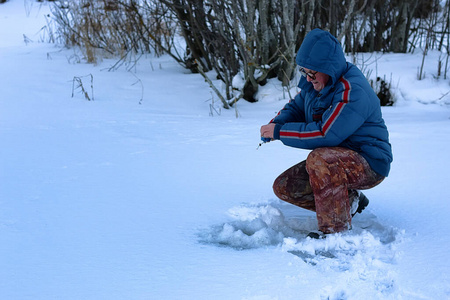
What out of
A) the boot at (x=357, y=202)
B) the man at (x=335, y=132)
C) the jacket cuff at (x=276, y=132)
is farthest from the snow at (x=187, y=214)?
the jacket cuff at (x=276, y=132)

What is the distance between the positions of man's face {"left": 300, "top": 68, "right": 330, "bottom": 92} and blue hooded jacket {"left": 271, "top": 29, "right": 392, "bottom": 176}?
0.02 metres

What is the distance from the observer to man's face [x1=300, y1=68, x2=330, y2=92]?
1.96 meters

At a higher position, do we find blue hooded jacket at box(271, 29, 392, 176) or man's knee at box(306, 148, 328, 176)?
blue hooded jacket at box(271, 29, 392, 176)

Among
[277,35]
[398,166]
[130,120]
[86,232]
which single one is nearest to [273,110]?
[277,35]

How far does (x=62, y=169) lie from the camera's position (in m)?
2.88

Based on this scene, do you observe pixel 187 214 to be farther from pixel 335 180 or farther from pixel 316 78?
pixel 316 78

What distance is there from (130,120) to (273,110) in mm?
1459

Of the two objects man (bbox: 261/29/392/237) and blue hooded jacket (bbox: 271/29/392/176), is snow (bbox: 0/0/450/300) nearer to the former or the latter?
man (bbox: 261/29/392/237)

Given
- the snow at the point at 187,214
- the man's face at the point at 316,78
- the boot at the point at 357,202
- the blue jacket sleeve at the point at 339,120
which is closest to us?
the snow at the point at 187,214

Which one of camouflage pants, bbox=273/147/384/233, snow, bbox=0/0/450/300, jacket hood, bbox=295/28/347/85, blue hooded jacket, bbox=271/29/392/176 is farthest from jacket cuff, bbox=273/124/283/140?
snow, bbox=0/0/450/300

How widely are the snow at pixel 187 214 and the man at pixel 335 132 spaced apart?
184mm

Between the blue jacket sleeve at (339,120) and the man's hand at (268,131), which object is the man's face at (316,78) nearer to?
the blue jacket sleeve at (339,120)

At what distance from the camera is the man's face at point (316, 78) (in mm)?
1959

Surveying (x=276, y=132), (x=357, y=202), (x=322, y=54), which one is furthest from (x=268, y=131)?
(x=357, y=202)
